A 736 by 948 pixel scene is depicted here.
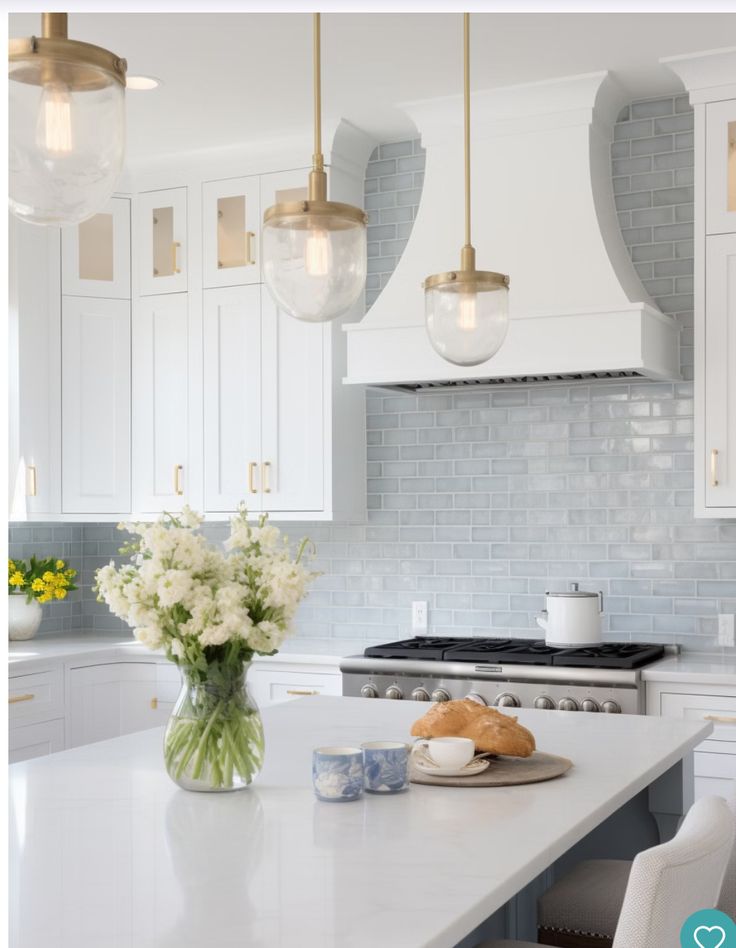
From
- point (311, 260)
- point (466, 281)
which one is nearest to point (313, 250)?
point (311, 260)

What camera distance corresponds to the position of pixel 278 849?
1.71 meters

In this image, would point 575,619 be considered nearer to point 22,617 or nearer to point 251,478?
point 251,478

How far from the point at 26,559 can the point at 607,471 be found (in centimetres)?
257

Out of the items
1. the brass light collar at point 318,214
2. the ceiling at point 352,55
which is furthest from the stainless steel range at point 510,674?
the brass light collar at point 318,214

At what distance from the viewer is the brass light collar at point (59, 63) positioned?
1.18 meters

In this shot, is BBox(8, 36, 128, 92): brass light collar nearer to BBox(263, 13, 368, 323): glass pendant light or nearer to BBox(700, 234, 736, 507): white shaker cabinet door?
BBox(263, 13, 368, 323): glass pendant light

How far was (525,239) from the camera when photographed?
4.10m

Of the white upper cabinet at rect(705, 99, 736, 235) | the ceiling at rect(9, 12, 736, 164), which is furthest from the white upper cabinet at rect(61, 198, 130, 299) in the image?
the white upper cabinet at rect(705, 99, 736, 235)

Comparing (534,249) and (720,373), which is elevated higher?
(534,249)

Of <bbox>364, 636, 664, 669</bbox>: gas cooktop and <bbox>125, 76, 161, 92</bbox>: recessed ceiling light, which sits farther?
<bbox>125, 76, 161, 92</bbox>: recessed ceiling light

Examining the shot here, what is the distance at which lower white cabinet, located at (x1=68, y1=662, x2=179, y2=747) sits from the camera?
4.57 metres

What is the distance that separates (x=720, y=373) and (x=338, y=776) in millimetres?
2409

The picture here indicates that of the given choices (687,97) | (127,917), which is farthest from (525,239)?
(127,917)

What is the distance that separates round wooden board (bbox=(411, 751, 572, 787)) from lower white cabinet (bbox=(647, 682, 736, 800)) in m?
1.47
